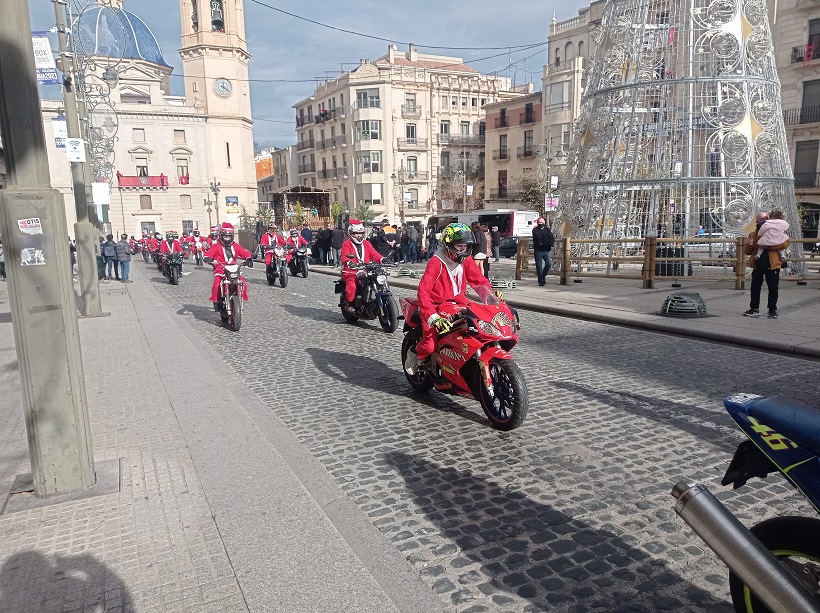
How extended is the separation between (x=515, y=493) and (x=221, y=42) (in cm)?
6412

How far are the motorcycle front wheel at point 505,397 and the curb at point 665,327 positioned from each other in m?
4.69

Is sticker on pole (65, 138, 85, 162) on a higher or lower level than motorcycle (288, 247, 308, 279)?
higher

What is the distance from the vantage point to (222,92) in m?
61.4

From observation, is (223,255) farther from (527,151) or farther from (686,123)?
(527,151)

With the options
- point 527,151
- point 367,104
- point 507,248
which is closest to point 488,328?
point 507,248

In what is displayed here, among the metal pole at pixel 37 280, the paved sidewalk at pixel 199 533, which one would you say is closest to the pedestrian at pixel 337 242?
the paved sidewalk at pixel 199 533

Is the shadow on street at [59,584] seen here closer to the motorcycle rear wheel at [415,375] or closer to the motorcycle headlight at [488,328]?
the motorcycle headlight at [488,328]

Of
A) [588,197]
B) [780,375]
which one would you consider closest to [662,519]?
[780,375]

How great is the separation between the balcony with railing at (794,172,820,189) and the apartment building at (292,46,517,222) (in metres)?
31.3

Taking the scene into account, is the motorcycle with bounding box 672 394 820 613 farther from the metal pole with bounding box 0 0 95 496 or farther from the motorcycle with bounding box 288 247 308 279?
the motorcycle with bounding box 288 247 308 279

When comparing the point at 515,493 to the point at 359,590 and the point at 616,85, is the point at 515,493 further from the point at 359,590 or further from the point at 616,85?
the point at 616,85

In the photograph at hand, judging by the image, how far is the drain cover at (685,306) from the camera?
9.72 meters

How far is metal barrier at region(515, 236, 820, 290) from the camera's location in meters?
13.3

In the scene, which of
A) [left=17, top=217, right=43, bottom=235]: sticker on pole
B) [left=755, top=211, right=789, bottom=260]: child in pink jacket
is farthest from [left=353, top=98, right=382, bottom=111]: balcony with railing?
[left=17, top=217, right=43, bottom=235]: sticker on pole
